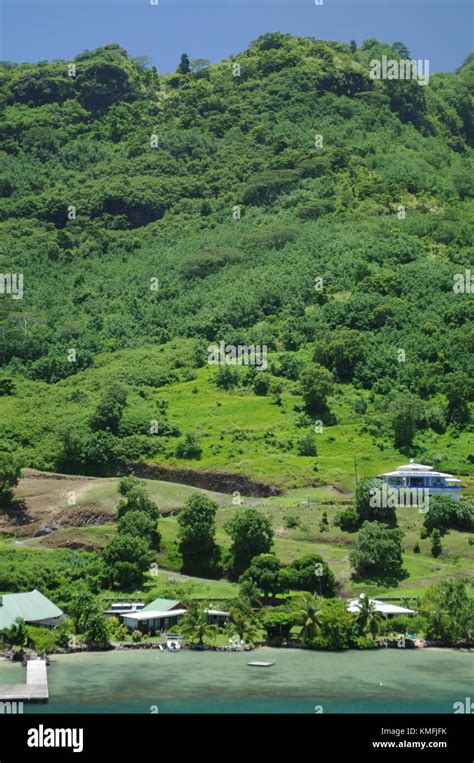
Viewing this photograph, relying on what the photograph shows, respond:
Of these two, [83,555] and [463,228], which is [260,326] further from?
[83,555]

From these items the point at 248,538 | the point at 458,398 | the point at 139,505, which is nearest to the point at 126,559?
the point at 139,505

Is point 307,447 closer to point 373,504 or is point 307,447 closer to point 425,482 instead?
point 425,482

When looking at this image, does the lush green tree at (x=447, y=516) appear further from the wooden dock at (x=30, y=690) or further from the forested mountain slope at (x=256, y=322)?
the wooden dock at (x=30, y=690)

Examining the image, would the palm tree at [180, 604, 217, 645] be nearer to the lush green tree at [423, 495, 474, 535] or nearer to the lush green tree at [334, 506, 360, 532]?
the lush green tree at [334, 506, 360, 532]
